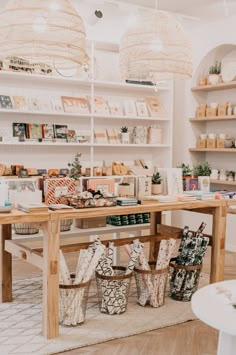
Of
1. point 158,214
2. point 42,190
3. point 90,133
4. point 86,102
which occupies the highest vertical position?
point 86,102

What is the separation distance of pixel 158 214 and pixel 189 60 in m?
1.50

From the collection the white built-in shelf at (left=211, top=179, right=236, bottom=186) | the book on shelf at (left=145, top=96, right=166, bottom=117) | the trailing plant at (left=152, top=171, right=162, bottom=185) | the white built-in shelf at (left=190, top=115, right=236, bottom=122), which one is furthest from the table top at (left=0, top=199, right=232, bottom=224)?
the book on shelf at (left=145, top=96, right=166, bottom=117)

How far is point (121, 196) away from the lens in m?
3.69

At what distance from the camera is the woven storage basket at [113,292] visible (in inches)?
132

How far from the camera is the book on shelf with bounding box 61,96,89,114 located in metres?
5.76

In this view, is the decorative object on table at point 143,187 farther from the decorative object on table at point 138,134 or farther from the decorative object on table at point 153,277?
the decorative object on table at point 138,134

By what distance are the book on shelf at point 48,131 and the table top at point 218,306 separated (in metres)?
3.51

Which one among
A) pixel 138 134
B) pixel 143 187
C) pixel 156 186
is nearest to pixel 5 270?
pixel 143 187

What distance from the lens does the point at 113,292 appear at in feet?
11.1

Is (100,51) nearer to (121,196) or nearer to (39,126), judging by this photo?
(39,126)

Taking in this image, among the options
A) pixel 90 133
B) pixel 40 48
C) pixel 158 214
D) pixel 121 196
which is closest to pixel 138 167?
pixel 90 133

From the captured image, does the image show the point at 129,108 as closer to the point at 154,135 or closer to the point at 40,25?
the point at 154,135

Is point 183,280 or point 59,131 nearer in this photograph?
point 183,280

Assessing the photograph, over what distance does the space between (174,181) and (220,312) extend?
75.3 inches
